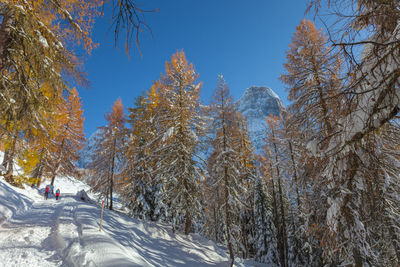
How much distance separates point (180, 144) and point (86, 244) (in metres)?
7.65

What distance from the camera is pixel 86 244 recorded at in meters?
5.64

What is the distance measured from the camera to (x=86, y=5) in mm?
5684

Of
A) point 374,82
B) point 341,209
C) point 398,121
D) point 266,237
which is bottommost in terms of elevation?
point 266,237

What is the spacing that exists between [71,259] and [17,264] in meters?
1.03

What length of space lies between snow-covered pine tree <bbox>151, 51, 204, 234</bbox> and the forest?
0.09m

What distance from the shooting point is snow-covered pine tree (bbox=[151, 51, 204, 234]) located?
1204cm

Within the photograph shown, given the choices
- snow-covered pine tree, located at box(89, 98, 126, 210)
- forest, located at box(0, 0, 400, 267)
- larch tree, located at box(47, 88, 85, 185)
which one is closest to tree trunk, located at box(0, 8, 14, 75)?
forest, located at box(0, 0, 400, 267)

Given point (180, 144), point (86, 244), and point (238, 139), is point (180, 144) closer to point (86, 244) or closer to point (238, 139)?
point (238, 139)

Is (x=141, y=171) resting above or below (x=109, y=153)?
below

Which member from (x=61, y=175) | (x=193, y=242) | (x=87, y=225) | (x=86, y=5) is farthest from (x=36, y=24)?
(x=61, y=175)

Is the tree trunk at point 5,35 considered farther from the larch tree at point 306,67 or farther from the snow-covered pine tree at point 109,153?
the snow-covered pine tree at point 109,153

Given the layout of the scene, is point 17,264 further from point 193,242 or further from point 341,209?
point 193,242

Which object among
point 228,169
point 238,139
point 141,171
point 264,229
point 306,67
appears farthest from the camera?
point 264,229

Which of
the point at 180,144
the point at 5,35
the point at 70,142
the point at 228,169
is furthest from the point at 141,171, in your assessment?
the point at 70,142
